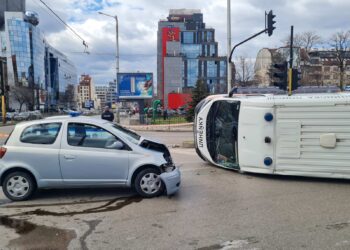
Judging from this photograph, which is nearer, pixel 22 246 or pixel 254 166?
pixel 22 246

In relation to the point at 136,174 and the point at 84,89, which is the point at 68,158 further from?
the point at 84,89

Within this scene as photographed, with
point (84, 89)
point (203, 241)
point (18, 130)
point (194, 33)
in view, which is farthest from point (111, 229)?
point (84, 89)

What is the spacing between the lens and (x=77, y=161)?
6.53 meters

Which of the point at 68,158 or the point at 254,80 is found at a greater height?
the point at 254,80

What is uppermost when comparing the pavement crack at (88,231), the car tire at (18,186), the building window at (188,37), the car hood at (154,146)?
the building window at (188,37)

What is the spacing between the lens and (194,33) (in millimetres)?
130500

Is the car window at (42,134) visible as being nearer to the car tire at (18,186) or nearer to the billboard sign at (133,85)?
the car tire at (18,186)

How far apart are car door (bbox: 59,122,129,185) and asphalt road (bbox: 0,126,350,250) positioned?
1.40ft

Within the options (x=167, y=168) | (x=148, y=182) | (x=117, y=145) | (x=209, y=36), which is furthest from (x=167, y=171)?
(x=209, y=36)

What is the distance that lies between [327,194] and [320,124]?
5.22 feet

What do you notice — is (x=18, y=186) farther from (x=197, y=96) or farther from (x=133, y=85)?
(x=197, y=96)

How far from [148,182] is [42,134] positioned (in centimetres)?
212

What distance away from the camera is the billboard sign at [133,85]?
35156mm

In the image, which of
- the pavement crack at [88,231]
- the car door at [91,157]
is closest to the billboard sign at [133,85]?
the car door at [91,157]
